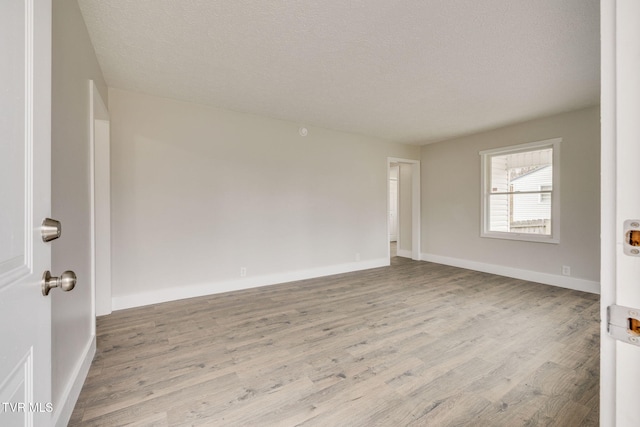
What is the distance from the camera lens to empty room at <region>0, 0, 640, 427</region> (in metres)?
0.68

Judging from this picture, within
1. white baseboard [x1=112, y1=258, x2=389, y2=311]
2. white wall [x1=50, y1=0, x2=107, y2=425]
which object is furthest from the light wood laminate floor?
white wall [x1=50, y1=0, x2=107, y2=425]

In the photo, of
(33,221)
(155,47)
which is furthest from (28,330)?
(155,47)

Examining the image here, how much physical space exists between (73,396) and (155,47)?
8.56ft

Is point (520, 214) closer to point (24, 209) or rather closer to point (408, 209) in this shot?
point (408, 209)

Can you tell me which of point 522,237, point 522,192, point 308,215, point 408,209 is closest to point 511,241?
point 522,237

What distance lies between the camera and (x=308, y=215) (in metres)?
4.53

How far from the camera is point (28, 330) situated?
62 centimetres

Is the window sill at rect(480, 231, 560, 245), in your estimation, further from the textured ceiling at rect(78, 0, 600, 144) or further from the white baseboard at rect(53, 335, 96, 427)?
the white baseboard at rect(53, 335, 96, 427)

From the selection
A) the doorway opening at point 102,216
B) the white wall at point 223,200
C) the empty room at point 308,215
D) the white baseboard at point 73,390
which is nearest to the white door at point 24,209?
the empty room at point 308,215

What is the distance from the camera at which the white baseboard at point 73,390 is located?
1399mm

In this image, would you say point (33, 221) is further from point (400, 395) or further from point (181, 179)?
point (181, 179)

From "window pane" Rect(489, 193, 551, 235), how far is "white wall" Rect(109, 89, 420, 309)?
7.47 ft

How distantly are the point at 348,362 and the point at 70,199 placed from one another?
217cm
